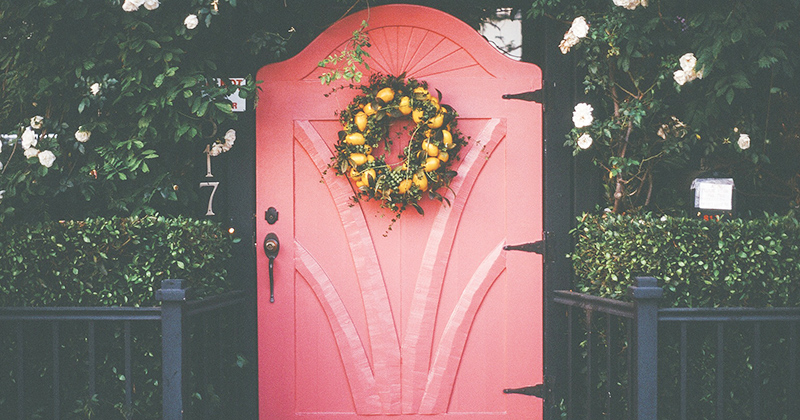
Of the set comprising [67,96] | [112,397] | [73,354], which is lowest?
[112,397]

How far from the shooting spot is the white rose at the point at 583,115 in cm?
283

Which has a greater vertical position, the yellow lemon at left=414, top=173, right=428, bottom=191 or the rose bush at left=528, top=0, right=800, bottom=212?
the rose bush at left=528, top=0, right=800, bottom=212

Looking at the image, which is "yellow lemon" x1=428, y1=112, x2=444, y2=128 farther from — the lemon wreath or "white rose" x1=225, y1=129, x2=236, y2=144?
"white rose" x1=225, y1=129, x2=236, y2=144

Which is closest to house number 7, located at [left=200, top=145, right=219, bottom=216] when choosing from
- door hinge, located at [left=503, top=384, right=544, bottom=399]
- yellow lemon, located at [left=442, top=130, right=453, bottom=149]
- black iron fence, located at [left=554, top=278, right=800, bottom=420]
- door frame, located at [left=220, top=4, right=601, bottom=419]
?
door frame, located at [left=220, top=4, right=601, bottom=419]

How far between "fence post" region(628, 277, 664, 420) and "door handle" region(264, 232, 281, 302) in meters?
1.92

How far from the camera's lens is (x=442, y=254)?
306 cm

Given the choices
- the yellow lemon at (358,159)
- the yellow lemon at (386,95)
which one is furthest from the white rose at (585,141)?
the yellow lemon at (358,159)

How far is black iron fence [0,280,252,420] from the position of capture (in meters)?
2.36

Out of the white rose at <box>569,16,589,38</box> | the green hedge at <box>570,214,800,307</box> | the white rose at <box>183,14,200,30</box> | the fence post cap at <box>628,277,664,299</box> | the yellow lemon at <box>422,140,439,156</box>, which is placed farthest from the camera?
the yellow lemon at <box>422,140,439,156</box>

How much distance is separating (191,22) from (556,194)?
2.23 m

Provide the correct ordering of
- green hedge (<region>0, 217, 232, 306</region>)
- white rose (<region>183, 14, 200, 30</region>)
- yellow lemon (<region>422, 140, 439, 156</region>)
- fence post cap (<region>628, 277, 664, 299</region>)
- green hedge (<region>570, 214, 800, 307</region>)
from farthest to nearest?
yellow lemon (<region>422, 140, 439, 156</region>) < white rose (<region>183, 14, 200, 30</region>) < green hedge (<region>0, 217, 232, 306</region>) < green hedge (<region>570, 214, 800, 307</region>) < fence post cap (<region>628, 277, 664, 299</region>)

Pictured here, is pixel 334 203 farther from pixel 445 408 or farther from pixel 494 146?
pixel 445 408

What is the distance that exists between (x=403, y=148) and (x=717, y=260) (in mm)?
1700

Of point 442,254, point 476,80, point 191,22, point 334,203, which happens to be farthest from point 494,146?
point 191,22
